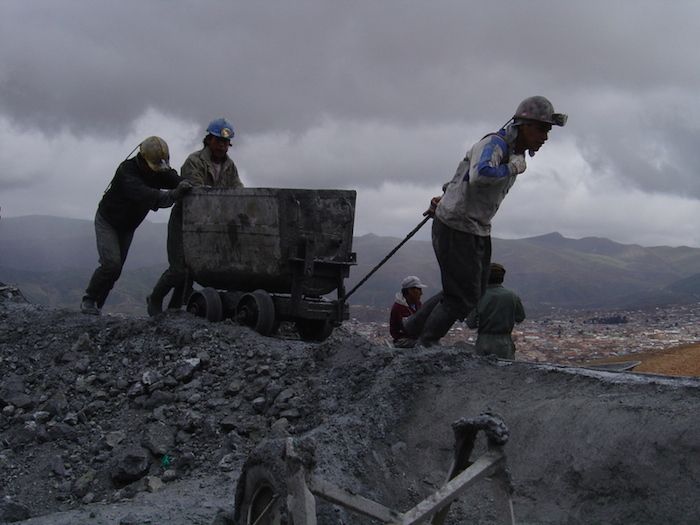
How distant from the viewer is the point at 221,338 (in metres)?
6.11

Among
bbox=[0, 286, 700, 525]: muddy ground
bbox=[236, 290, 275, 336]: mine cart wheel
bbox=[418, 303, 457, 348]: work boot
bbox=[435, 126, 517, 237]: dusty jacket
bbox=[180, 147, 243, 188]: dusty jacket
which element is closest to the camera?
bbox=[0, 286, 700, 525]: muddy ground

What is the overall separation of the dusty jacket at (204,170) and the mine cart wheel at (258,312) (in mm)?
1410

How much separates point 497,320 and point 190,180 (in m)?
3.54

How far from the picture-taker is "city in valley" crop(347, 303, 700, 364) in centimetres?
1430

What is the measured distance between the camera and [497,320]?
5.71 meters

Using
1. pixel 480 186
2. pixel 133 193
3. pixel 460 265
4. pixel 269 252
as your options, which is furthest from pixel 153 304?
pixel 480 186

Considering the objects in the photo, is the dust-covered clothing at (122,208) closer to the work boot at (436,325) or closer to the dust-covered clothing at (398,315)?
the dust-covered clothing at (398,315)

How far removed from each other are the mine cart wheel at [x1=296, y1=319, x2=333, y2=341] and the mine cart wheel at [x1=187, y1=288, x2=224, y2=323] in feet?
2.84

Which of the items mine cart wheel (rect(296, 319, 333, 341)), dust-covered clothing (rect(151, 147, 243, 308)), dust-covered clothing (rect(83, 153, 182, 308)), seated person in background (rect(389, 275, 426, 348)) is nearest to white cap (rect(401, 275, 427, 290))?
seated person in background (rect(389, 275, 426, 348))

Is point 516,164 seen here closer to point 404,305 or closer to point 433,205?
point 433,205

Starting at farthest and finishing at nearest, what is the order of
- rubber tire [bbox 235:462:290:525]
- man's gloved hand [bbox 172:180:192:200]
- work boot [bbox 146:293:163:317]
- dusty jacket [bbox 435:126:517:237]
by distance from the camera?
work boot [bbox 146:293:163:317]
man's gloved hand [bbox 172:180:192:200]
dusty jacket [bbox 435:126:517:237]
rubber tire [bbox 235:462:290:525]

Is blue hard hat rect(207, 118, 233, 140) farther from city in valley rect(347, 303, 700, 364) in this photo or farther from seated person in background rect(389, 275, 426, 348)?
city in valley rect(347, 303, 700, 364)

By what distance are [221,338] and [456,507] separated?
10.6 feet

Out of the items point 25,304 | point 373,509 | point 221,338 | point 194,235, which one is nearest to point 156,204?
point 194,235
